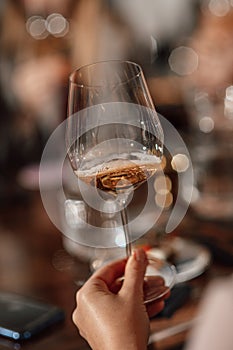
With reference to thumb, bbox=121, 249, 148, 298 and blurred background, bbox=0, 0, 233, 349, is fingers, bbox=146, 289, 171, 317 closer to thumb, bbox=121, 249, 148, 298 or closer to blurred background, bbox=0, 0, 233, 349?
thumb, bbox=121, 249, 148, 298

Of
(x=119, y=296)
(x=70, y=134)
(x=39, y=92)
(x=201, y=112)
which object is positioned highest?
(x=70, y=134)

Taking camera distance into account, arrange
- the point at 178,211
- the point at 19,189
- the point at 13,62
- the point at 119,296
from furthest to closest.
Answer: the point at 13,62 → the point at 19,189 → the point at 178,211 → the point at 119,296

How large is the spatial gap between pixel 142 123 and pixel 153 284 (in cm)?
21

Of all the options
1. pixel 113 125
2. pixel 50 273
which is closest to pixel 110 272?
pixel 113 125

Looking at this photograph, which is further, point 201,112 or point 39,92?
point 39,92

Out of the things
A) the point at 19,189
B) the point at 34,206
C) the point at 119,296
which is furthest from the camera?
the point at 19,189

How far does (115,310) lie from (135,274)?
63mm

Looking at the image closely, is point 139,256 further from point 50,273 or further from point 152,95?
point 152,95

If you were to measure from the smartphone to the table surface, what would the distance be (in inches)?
0.4

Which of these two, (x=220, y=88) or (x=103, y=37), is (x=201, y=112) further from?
(x=103, y=37)

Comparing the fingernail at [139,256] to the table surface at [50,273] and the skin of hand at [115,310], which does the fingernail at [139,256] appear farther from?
the table surface at [50,273]

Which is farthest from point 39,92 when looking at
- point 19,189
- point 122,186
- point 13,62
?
point 122,186

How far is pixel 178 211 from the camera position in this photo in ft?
4.29

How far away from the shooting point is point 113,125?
772 millimetres
